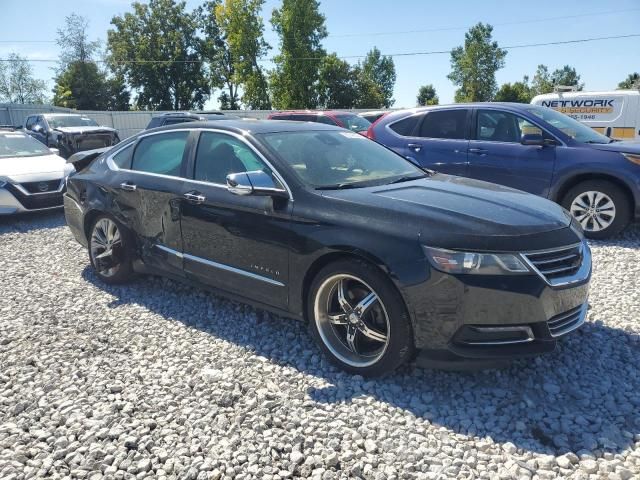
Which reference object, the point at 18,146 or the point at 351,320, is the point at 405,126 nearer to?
the point at 351,320

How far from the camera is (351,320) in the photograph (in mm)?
3152

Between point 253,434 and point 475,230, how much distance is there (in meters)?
1.63

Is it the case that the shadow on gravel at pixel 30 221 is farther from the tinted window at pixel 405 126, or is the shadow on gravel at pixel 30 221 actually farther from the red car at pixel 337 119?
the red car at pixel 337 119

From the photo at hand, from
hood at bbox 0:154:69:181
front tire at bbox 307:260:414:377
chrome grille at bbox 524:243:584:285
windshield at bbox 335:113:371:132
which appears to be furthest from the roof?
windshield at bbox 335:113:371:132

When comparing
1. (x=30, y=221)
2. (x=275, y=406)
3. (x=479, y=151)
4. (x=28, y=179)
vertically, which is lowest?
(x=275, y=406)

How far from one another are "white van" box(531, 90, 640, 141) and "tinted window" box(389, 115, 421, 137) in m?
5.60

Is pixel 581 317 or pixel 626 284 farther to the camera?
pixel 626 284

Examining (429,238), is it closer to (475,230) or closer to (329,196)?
(475,230)

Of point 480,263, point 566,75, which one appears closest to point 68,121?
point 480,263

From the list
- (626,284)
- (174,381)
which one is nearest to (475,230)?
(174,381)

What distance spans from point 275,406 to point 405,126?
5.89 metres

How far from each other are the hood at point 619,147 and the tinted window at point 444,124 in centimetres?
174

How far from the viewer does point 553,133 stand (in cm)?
668

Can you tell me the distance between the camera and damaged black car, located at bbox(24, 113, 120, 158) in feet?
48.2
